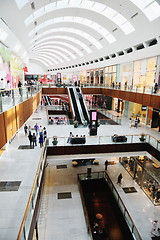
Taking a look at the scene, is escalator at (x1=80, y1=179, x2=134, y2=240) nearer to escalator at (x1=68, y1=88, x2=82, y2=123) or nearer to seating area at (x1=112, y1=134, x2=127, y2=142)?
seating area at (x1=112, y1=134, x2=127, y2=142)

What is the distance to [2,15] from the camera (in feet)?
51.2

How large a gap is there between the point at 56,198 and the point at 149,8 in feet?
69.1

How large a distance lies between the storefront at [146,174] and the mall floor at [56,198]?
0.60 m

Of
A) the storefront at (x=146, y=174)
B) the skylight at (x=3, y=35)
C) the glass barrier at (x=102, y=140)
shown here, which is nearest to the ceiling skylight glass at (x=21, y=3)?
Result: the skylight at (x=3, y=35)

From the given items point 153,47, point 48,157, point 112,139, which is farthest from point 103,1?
point 48,157

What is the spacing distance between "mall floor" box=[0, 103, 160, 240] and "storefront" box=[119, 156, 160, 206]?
598mm

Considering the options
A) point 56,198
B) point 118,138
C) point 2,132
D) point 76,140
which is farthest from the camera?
point 118,138

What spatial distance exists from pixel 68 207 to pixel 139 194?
249 inches

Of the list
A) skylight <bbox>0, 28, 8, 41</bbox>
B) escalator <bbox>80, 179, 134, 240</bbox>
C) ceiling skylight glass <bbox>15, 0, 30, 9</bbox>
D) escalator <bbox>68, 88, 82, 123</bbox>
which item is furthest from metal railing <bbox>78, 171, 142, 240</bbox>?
ceiling skylight glass <bbox>15, 0, 30, 9</bbox>

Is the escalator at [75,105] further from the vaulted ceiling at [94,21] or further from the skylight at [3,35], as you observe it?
the skylight at [3,35]

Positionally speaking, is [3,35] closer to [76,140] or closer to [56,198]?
[76,140]

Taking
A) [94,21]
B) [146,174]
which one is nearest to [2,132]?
[146,174]

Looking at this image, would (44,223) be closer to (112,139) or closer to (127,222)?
(127,222)

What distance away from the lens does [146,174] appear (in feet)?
59.1
